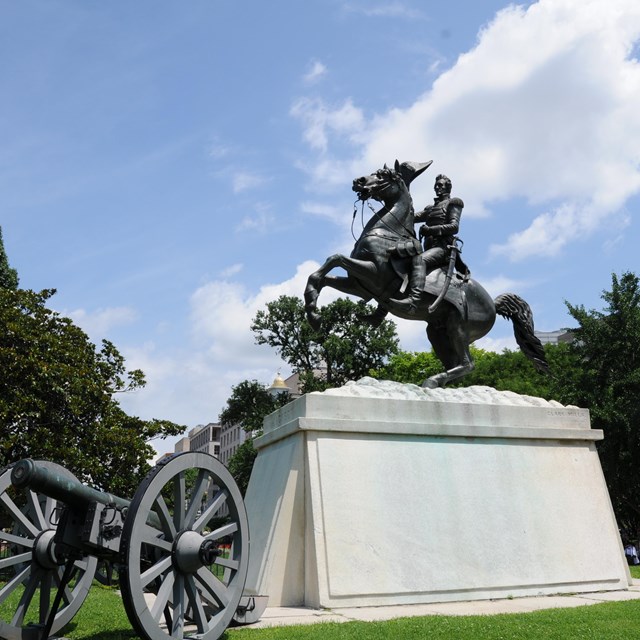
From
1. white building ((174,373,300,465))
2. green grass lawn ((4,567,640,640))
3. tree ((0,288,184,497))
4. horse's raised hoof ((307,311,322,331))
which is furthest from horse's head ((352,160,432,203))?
white building ((174,373,300,465))

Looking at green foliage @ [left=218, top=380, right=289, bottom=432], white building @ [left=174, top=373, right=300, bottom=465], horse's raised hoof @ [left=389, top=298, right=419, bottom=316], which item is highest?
white building @ [left=174, top=373, right=300, bottom=465]

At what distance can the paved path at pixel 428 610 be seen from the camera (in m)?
6.99

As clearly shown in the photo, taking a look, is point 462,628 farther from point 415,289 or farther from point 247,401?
point 247,401

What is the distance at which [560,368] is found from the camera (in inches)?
1002

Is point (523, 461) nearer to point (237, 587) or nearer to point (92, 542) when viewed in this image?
point (237, 587)

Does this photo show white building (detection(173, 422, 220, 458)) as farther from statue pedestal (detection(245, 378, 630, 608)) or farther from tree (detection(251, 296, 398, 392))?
statue pedestal (detection(245, 378, 630, 608))

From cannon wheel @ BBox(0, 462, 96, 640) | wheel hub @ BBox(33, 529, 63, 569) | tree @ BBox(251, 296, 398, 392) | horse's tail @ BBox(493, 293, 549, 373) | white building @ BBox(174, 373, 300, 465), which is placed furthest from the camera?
white building @ BBox(174, 373, 300, 465)

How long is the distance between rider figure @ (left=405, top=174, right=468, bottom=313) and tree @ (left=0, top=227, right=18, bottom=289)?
17.9m

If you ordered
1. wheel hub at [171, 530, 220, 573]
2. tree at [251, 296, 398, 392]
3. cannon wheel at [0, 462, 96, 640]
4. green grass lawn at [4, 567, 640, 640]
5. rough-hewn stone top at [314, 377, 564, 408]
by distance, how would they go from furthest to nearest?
tree at [251, 296, 398, 392] → rough-hewn stone top at [314, 377, 564, 408] → cannon wheel at [0, 462, 96, 640] → green grass lawn at [4, 567, 640, 640] → wheel hub at [171, 530, 220, 573]

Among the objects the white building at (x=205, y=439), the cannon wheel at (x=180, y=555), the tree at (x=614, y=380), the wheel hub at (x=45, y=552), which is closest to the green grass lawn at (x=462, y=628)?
the cannon wheel at (x=180, y=555)

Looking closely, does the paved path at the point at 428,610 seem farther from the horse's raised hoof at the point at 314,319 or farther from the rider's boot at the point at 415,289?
the rider's boot at the point at 415,289

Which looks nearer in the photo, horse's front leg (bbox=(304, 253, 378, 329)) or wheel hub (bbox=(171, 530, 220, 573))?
wheel hub (bbox=(171, 530, 220, 573))

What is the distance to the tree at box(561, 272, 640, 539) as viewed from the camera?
2125 cm

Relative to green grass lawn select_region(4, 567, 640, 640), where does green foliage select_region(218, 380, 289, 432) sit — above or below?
above
